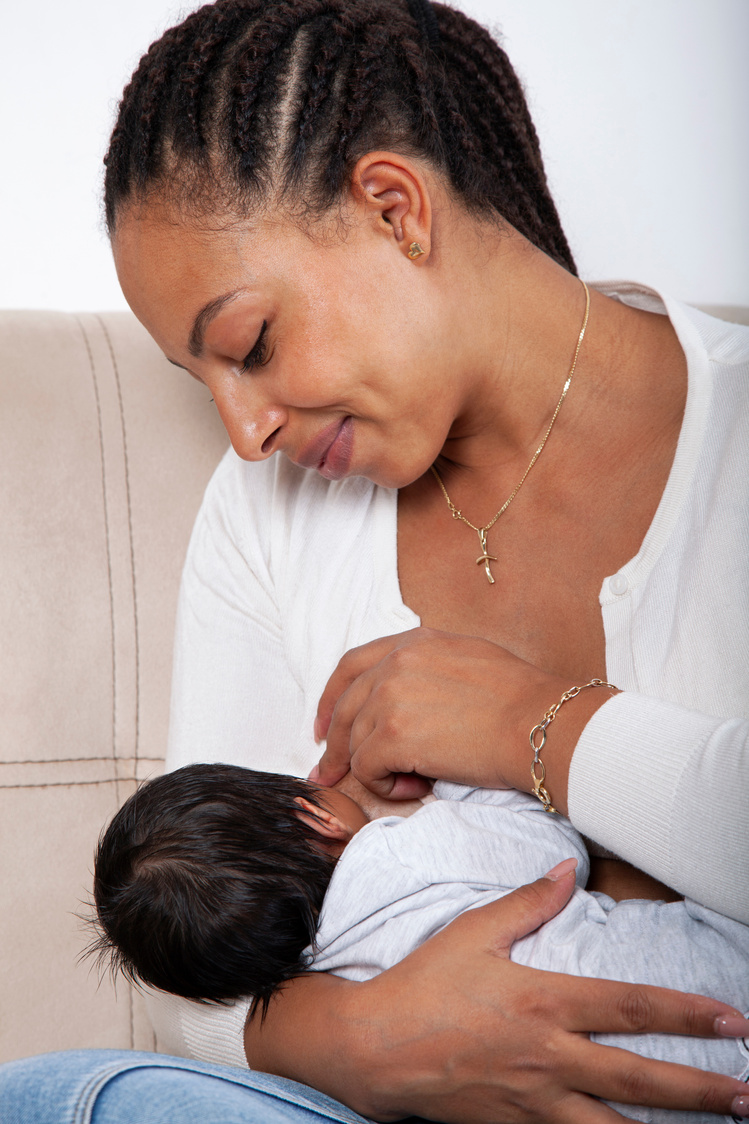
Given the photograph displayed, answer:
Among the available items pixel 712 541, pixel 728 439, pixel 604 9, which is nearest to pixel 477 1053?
pixel 712 541

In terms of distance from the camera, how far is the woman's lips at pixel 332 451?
1.14 m

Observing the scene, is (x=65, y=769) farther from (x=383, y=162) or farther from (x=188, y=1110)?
(x=383, y=162)

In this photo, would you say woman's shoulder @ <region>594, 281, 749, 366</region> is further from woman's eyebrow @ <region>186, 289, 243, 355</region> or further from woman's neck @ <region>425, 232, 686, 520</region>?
woman's eyebrow @ <region>186, 289, 243, 355</region>

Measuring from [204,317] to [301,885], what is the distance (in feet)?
2.10

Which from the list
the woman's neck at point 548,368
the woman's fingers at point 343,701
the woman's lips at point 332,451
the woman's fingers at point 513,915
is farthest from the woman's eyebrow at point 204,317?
the woman's fingers at point 513,915

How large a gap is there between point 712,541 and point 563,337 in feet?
1.19

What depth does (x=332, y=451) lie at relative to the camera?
1166mm

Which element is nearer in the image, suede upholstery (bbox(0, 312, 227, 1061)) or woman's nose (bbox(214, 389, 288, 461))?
woman's nose (bbox(214, 389, 288, 461))

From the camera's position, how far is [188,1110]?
30.7 inches

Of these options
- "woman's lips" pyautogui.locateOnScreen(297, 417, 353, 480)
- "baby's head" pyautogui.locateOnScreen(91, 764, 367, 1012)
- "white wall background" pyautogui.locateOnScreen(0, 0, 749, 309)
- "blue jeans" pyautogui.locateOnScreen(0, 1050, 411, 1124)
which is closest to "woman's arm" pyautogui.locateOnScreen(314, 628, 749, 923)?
"baby's head" pyautogui.locateOnScreen(91, 764, 367, 1012)

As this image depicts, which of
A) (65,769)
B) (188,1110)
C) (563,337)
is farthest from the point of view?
(65,769)

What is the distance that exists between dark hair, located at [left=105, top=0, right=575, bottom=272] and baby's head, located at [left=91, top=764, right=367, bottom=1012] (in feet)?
2.22

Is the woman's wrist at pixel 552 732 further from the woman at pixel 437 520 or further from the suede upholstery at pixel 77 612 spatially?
the suede upholstery at pixel 77 612

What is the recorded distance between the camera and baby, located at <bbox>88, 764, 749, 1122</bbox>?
996mm
